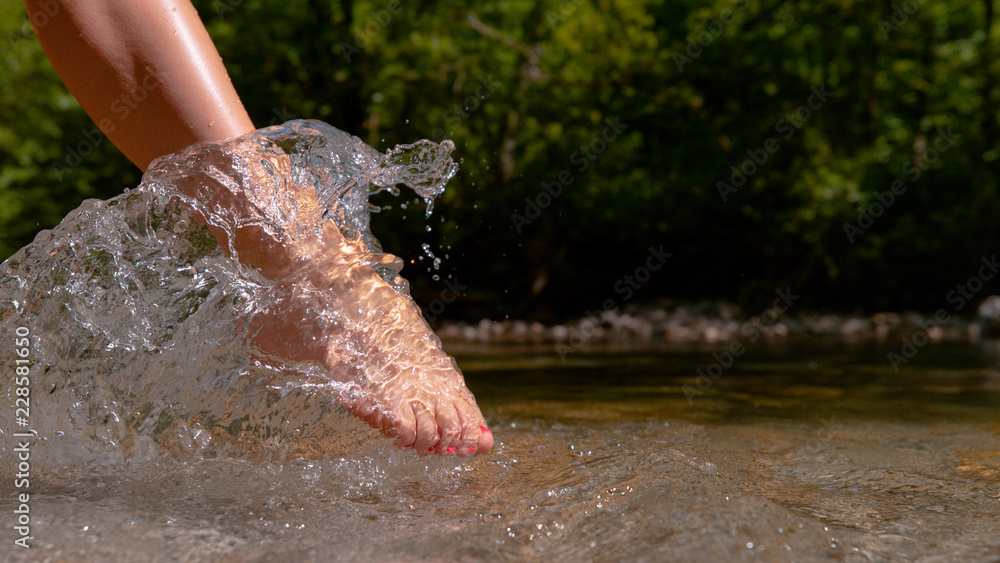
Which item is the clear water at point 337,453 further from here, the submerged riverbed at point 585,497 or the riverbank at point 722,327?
the riverbank at point 722,327

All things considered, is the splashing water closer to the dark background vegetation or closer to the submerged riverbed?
the submerged riverbed

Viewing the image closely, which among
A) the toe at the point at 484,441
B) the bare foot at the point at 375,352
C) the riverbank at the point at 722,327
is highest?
the bare foot at the point at 375,352

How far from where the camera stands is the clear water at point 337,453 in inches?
30.4

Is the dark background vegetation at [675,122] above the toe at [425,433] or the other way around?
above

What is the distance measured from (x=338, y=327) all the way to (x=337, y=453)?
0.21 m

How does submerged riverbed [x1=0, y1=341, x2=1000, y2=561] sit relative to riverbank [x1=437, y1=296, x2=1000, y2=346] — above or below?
above

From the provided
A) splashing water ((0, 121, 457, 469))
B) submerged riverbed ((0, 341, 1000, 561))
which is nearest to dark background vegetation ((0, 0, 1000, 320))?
submerged riverbed ((0, 341, 1000, 561))

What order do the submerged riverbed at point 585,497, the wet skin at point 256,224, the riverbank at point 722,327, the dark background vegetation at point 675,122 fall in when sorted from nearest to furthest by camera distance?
the submerged riverbed at point 585,497, the wet skin at point 256,224, the riverbank at point 722,327, the dark background vegetation at point 675,122

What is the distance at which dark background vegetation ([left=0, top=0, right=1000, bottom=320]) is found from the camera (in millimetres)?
5629

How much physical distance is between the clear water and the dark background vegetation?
3.92m

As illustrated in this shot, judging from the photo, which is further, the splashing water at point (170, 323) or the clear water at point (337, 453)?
the splashing water at point (170, 323)

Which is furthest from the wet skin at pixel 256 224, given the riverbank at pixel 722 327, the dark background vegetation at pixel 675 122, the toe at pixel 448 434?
the dark background vegetation at pixel 675 122

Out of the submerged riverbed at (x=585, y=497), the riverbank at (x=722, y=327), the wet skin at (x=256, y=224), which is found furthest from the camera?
the riverbank at (x=722, y=327)

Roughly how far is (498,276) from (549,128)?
1166 millimetres
